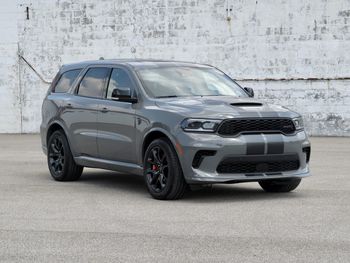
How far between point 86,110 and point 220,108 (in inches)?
102

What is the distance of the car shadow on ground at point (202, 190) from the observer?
10414mm

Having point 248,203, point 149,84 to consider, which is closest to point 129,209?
point 248,203

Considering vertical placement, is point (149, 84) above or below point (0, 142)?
above

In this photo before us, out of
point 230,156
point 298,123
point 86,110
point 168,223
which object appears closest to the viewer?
point 168,223

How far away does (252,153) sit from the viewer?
9812 millimetres

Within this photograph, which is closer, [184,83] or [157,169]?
[157,169]

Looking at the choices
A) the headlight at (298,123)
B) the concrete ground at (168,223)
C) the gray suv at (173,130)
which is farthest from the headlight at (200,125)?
the headlight at (298,123)

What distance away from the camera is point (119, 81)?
37.6 feet

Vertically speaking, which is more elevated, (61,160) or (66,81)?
(66,81)

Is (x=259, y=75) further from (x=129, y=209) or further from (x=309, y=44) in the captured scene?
(x=129, y=209)

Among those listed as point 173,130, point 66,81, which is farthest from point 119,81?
point 173,130

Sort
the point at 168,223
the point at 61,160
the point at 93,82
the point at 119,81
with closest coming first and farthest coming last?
the point at 168,223
the point at 119,81
the point at 93,82
the point at 61,160

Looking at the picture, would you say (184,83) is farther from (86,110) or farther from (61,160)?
(61,160)

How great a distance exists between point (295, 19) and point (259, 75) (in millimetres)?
1942
